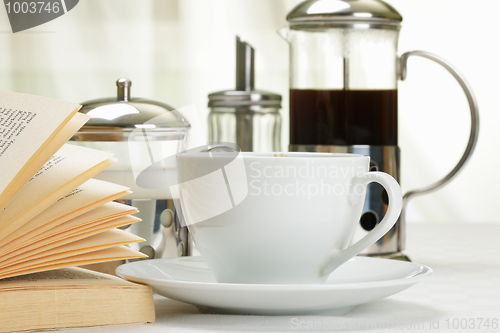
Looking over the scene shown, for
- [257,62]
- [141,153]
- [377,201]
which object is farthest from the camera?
[257,62]

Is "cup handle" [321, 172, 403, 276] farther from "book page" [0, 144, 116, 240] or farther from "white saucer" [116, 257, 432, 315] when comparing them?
"book page" [0, 144, 116, 240]

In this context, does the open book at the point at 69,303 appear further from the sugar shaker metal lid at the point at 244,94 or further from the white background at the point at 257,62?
the white background at the point at 257,62

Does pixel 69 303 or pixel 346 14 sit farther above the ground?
pixel 346 14

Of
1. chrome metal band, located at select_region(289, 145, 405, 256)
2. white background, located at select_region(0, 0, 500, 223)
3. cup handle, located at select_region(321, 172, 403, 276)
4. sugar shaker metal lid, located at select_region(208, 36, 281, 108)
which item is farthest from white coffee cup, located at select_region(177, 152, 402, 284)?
white background, located at select_region(0, 0, 500, 223)

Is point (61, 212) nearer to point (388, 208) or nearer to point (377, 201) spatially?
point (388, 208)

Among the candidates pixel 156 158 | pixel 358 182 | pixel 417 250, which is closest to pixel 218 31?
pixel 417 250

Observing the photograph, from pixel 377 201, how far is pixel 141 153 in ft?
0.76

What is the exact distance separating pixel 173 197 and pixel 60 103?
0.12 meters

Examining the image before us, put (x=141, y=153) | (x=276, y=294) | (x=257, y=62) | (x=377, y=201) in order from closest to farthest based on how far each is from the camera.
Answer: (x=276, y=294) < (x=141, y=153) < (x=377, y=201) < (x=257, y=62)

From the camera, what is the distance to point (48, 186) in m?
0.31

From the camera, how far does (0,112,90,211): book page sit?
11.6 inches

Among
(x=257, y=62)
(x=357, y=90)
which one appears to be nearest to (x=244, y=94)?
(x=357, y=90)

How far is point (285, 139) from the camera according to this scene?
149 centimetres

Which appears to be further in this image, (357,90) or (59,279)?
(357,90)
